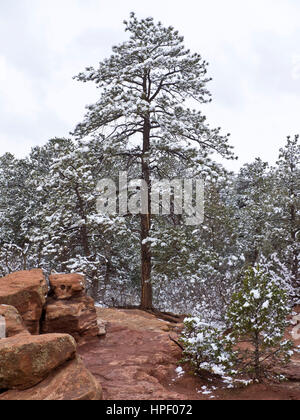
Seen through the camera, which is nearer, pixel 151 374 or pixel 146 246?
pixel 151 374

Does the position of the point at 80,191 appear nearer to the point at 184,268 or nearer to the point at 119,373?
the point at 184,268

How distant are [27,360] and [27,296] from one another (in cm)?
253

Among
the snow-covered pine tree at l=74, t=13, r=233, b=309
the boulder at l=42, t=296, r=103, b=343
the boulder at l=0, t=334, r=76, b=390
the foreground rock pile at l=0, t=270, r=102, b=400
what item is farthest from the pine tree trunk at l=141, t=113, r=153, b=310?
the boulder at l=0, t=334, r=76, b=390

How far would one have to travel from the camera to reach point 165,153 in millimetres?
10906

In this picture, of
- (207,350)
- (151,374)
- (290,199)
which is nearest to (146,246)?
(151,374)

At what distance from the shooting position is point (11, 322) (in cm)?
514

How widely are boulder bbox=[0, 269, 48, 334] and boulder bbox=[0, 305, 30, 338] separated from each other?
59 cm

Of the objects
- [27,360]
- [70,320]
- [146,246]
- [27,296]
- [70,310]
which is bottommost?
[70,320]

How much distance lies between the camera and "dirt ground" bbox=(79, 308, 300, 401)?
13.8 feet

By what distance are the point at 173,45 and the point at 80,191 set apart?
6131 millimetres

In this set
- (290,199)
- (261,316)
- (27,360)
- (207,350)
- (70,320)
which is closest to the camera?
(27,360)

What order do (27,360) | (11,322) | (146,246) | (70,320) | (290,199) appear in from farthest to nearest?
1. (290,199)
2. (146,246)
3. (70,320)
4. (11,322)
5. (27,360)

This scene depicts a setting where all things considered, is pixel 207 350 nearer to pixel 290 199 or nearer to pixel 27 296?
pixel 27 296

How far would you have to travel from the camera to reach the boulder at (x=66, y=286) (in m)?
7.02
